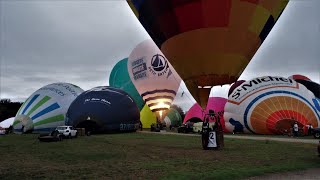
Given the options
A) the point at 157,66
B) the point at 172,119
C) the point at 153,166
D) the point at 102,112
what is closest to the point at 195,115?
the point at 172,119

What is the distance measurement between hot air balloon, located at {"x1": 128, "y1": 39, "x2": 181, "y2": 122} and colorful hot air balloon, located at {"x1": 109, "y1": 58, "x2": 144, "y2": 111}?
6099mm

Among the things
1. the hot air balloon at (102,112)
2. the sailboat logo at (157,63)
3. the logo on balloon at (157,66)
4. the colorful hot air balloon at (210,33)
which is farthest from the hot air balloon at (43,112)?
the colorful hot air balloon at (210,33)

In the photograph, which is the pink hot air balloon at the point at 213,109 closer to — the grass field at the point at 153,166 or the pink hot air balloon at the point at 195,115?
the pink hot air balloon at the point at 195,115

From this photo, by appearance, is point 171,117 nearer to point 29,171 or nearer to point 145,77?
point 145,77

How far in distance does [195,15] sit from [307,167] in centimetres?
630

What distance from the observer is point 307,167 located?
9.62m

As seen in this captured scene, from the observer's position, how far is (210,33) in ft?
42.0

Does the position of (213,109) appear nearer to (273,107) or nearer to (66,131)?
(273,107)

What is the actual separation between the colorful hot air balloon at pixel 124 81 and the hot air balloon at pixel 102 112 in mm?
12407

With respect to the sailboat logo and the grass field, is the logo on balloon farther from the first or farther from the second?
the grass field

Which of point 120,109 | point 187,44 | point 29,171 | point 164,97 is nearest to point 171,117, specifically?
point 164,97

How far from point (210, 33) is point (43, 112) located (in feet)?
70.7

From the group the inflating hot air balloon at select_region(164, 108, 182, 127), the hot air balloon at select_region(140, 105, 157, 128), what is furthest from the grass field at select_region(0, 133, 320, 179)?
the inflating hot air balloon at select_region(164, 108, 182, 127)

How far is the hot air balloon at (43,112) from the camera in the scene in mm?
30516
